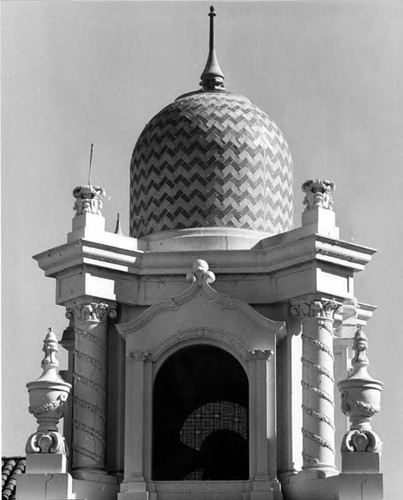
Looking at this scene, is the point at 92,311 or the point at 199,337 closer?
the point at 199,337

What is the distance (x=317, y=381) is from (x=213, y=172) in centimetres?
384

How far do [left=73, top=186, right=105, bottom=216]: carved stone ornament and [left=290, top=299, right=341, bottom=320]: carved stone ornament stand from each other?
11.3 ft

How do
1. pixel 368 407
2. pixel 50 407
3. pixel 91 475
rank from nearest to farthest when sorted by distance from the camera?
pixel 368 407
pixel 50 407
pixel 91 475

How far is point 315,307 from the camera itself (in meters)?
33.0

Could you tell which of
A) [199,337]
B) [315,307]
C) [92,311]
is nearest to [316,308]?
[315,307]

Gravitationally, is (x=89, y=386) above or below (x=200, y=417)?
above

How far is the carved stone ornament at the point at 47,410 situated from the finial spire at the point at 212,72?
19.9ft

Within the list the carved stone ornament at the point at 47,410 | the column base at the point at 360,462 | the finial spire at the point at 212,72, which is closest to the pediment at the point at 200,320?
the carved stone ornament at the point at 47,410

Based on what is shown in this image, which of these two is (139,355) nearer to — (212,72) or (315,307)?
(315,307)

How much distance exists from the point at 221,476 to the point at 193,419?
99 centimetres

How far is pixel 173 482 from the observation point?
32719 mm

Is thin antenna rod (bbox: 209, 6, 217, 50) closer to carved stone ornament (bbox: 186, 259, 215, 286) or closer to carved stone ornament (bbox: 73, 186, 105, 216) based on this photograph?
carved stone ornament (bbox: 73, 186, 105, 216)

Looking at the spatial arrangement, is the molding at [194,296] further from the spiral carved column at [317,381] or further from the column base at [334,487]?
the column base at [334,487]

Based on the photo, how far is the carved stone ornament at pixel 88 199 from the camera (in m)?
33.8
